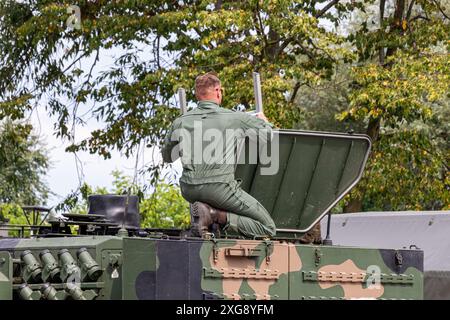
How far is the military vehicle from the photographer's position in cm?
933

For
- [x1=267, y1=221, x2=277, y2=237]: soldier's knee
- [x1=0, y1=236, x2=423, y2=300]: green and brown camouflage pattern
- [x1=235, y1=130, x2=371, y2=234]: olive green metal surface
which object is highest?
[x1=235, y1=130, x2=371, y2=234]: olive green metal surface

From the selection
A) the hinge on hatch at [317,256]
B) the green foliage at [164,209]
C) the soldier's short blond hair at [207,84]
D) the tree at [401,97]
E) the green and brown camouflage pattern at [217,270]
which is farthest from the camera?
the green foliage at [164,209]

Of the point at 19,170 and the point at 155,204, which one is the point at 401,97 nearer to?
the point at 155,204

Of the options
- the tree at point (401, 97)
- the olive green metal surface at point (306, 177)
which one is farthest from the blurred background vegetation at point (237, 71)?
the olive green metal surface at point (306, 177)

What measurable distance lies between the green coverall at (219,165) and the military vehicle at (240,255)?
219mm

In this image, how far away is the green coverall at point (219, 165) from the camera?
33.3 feet

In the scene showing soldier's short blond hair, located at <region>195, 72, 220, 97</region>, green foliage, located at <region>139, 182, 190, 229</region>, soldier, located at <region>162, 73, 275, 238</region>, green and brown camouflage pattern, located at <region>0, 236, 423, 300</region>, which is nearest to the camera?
green and brown camouflage pattern, located at <region>0, 236, 423, 300</region>

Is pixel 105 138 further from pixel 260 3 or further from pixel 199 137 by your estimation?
pixel 199 137

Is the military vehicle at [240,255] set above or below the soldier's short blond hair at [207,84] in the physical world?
below

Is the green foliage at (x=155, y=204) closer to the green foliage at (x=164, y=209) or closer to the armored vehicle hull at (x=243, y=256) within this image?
the green foliage at (x=164, y=209)

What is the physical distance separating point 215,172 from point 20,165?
24811 mm

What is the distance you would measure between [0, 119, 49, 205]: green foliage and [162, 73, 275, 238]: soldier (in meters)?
17.4

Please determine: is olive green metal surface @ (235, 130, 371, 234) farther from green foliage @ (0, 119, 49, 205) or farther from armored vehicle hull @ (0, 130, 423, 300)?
green foliage @ (0, 119, 49, 205)

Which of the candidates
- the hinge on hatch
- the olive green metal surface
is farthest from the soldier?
the olive green metal surface
